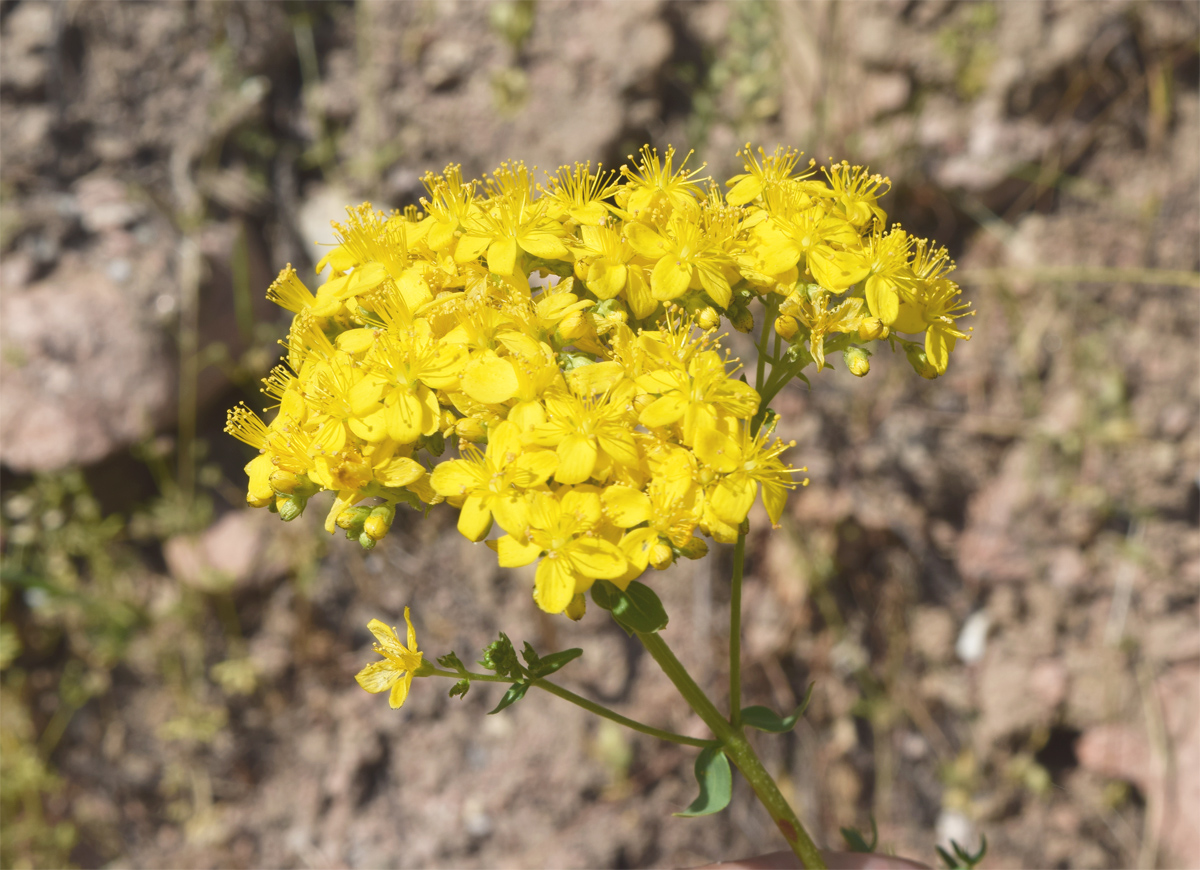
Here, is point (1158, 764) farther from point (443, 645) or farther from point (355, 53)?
point (355, 53)

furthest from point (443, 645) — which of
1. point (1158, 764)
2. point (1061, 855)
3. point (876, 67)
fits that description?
point (876, 67)

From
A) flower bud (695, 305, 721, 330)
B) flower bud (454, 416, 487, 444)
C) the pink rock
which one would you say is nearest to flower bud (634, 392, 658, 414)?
flower bud (695, 305, 721, 330)

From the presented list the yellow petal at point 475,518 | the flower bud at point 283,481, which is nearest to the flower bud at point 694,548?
the yellow petal at point 475,518

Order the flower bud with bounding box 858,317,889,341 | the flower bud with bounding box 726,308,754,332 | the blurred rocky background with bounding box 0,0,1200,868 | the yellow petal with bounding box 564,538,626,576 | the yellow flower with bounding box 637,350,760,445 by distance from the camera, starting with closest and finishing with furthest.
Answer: the yellow petal with bounding box 564,538,626,576, the yellow flower with bounding box 637,350,760,445, the flower bud with bounding box 858,317,889,341, the flower bud with bounding box 726,308,754,332, the blurred rocky background with bounding box 0,0,1200,868

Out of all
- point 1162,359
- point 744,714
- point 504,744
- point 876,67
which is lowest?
point 504,744

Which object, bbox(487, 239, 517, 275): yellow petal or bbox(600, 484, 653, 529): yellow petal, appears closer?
bbox(600, 484, 653, 529): yellow petal

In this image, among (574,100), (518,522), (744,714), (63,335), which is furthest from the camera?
(574,100)

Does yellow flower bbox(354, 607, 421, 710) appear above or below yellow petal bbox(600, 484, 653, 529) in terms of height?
below

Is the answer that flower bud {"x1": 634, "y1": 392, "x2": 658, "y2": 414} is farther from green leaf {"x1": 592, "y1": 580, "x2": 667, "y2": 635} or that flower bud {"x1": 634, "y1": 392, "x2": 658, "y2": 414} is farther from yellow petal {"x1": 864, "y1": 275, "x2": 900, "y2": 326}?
yellow petal {"x1": 864, "y1": 275, "x2": 900, "y2": 326}
